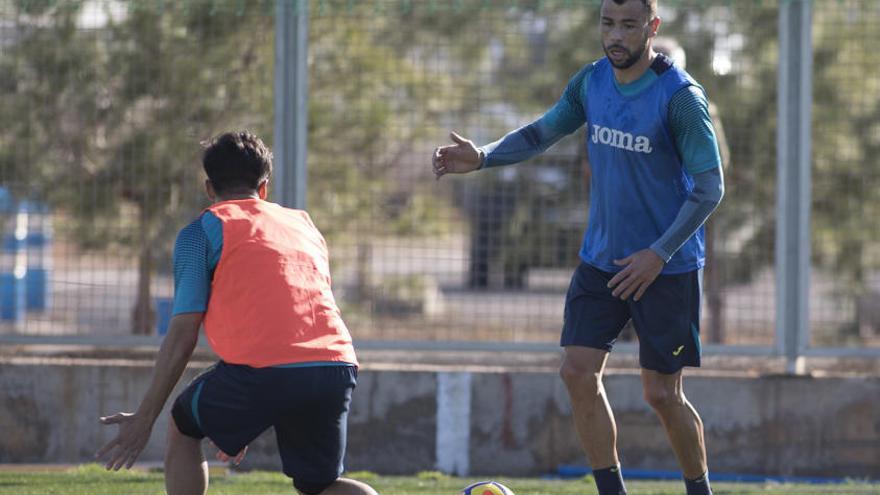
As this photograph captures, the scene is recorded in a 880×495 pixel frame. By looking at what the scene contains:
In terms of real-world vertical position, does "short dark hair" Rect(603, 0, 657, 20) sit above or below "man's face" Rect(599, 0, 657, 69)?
above

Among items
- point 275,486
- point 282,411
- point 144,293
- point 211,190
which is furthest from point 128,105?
point 282,411

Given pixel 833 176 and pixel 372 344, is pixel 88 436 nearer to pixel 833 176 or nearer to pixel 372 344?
pixel 372 344

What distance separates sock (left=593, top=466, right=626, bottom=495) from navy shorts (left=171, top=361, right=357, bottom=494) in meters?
1.22

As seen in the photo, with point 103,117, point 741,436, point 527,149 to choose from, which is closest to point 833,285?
point 741,436

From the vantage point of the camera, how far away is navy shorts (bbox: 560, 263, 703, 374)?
552cm

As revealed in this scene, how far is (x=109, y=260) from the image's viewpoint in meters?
8.98

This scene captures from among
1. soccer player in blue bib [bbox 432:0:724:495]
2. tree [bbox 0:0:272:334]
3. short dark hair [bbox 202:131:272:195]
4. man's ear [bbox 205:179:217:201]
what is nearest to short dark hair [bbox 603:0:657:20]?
soccer player in blue bib [bbox 432:0:724:495]

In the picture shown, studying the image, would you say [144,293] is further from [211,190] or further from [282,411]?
[282,411]

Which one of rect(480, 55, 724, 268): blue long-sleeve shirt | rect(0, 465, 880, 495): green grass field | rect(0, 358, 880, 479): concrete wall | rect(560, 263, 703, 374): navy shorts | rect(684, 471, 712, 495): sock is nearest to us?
rect(480, 55, 724, 268): blue long-sleeve shirt

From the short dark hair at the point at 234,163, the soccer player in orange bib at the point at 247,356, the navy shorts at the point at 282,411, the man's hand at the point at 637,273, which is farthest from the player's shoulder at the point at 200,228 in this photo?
the man's hand at the point at 637,273

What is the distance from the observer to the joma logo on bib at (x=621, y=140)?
545 cm

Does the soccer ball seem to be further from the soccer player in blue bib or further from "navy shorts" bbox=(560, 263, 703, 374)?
"navy shorts" bbox=(560, 263, 703, 374)

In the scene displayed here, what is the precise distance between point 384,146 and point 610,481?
3.99m

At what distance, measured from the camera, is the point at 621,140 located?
549 cm
